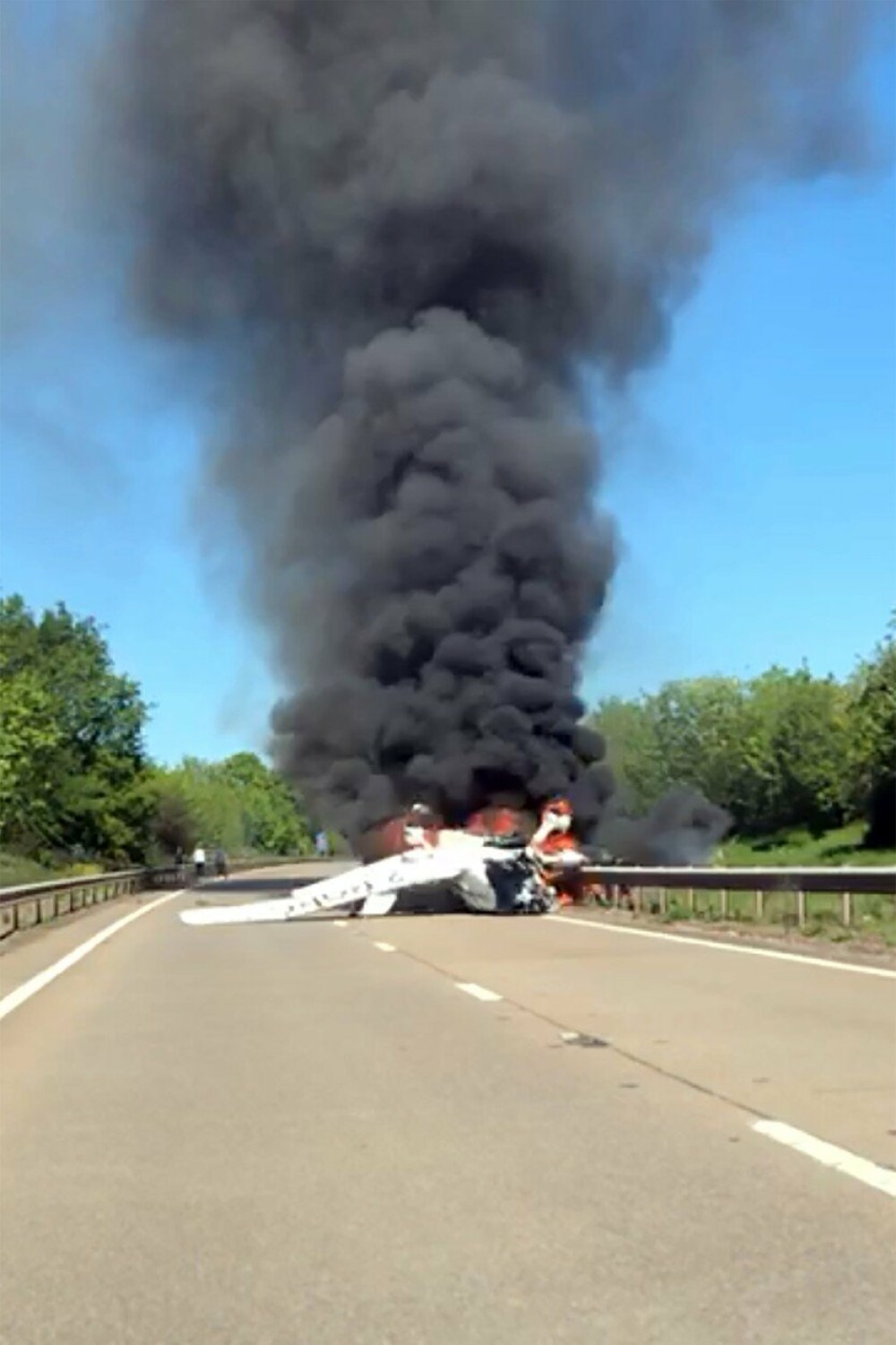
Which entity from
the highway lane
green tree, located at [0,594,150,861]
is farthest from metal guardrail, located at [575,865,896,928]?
green tree, located at [0,594,150,861]

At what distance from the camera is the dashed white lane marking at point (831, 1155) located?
6852 mm

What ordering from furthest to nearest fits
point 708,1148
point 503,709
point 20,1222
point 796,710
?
point 796,710 < point 503,709 < point 708,1148 < point 20,1222

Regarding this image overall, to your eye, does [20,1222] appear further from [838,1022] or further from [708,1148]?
[838,1022]

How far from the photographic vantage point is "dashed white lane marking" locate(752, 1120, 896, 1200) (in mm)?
6852

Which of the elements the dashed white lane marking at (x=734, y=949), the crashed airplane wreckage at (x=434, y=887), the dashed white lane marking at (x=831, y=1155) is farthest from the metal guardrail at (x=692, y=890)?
the dashed white lane marking at (x=831, y=1155)

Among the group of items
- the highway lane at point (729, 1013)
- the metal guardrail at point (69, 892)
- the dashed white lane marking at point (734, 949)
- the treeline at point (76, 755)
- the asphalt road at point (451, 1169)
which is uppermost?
the treeline at point (76, 755)

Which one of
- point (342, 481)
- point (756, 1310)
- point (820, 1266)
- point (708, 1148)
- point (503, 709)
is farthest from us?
point (342, 481)

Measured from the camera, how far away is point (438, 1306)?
5289 millimetres

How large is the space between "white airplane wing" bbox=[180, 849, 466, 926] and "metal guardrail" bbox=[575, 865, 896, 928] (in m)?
2.98

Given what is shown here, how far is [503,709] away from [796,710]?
57.4 metres

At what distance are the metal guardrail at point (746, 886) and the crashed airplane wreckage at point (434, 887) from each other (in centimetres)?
131

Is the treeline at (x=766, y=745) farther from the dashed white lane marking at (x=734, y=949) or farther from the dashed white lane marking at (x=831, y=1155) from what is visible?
the dashed white lane marking at (x=831, y=1155)

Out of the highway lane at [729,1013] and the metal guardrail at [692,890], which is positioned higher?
the metal guardrail at [692,890]

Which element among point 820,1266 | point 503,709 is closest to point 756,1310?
point 820,1266
